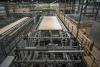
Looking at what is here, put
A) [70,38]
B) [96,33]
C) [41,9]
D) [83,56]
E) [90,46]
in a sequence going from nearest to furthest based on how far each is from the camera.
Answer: [83,56] → [90,46] → [96,33] → [70,38] → [41,9]

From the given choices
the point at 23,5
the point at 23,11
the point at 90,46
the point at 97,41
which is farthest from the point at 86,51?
the point at 23,5

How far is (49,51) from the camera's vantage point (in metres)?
2.92

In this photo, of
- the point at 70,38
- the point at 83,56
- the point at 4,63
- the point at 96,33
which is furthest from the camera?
the point at 70,38

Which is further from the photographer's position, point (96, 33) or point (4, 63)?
point (96, 33)

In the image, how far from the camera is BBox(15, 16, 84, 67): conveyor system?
289cm

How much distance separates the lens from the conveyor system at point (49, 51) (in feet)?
9.49

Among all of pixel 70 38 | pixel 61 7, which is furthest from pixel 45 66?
pixel 61 7

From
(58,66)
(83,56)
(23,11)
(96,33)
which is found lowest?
(58,66)

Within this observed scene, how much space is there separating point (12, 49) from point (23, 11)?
9935 millimetres

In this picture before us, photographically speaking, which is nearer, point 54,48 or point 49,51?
point 49,51

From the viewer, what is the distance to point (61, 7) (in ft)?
46.2

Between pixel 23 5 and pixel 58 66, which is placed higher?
pixel 23 5

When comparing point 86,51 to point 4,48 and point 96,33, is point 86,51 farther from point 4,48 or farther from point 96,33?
point 4,48

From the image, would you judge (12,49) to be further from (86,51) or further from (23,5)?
(23,5)
